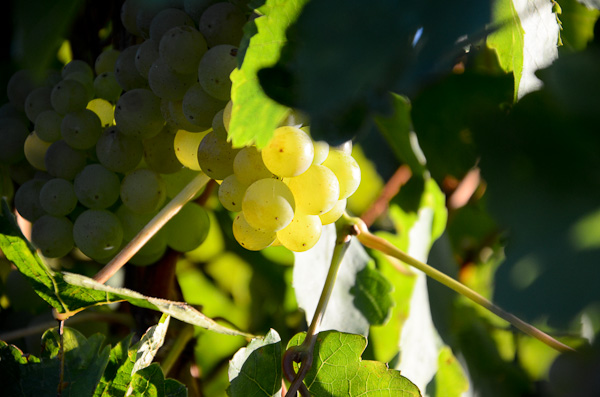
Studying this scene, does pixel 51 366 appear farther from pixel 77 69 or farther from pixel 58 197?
pixel 77 69

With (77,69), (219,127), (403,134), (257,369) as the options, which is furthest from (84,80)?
(403,134)

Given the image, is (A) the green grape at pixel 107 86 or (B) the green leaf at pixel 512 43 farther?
(A) the green grape at pixel 107 86

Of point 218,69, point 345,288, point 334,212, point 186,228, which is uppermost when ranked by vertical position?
point 218,69

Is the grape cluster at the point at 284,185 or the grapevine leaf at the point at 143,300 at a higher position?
the grape cluster at the point at 284,185

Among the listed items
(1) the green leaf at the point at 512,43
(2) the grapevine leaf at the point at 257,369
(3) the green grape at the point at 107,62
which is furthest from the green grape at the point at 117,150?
(1) the green leaf at the point at 512,43

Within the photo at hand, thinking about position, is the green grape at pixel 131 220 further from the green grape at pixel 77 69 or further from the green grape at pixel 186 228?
the green grape at pixel 77 69

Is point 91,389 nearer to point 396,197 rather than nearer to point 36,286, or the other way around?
point 36,286

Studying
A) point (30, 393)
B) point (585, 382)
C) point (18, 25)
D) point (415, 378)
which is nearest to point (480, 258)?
point (415, 378)
